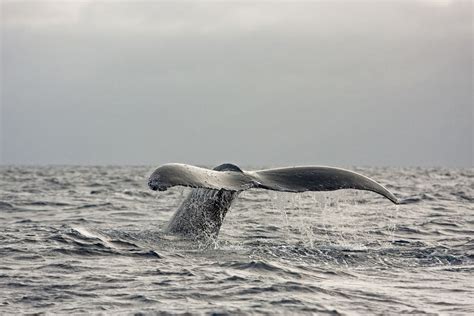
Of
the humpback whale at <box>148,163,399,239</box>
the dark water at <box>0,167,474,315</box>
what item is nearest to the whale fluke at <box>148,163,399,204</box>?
the humpback whale at <box>148,163,399,239</box>

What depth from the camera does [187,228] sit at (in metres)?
8.51

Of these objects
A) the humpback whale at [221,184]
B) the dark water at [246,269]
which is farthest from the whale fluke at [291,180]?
the dark water at [246,269]

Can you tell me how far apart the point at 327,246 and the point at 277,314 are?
3642 mm

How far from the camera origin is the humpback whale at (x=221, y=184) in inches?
250

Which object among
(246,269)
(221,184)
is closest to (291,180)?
(221,184)

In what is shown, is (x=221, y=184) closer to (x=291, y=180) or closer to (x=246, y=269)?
(x=291, y=180)

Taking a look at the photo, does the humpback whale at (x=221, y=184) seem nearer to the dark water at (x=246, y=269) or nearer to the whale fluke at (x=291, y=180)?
the whale fluke at (x=291, y=180)

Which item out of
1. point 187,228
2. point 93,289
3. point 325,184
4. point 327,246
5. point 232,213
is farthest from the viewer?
point 232,213

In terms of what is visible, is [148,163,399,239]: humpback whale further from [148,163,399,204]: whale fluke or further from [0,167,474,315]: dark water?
[0,167,474,315]: dark water

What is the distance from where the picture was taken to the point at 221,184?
6848mm

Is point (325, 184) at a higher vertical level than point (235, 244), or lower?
higher

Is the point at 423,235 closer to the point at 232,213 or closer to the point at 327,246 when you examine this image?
the point at 327,246

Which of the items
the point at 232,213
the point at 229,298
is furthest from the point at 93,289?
the point at 232,213

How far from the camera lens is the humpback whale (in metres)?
6.35
